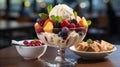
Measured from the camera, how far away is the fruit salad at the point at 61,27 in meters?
1.19

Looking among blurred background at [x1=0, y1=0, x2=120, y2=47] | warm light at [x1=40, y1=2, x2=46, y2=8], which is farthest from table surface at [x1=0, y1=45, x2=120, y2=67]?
warm light at [x1=40, y1=2, x2=46, y2=8]

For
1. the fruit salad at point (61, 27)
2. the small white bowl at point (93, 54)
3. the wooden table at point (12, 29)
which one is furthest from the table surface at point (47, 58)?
the wooden table at point (12, 29)

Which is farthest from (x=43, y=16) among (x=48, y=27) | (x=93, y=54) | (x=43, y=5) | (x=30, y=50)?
(x=43, y=5)

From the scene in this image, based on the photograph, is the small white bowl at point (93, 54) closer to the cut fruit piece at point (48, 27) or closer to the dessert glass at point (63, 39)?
the dessert glass at point (63, 39)

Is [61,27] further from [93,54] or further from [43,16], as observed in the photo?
[93,54]

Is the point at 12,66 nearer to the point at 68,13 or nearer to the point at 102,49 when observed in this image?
the point at 68,13

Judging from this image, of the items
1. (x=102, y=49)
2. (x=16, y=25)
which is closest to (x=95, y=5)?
(x=16, y=25)

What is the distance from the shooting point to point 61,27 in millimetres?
1211

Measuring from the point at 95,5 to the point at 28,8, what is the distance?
139 cm

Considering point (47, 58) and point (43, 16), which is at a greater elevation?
point (43, 16)

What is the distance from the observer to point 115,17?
17.6ft

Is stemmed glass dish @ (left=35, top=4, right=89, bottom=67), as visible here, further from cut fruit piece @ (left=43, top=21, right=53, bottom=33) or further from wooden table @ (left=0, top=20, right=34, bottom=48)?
wooden table @ (left=0, top=20, right=34, bottom=48)

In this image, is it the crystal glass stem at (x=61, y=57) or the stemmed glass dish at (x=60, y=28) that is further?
the crystal glass stem at (x=61, y=57)

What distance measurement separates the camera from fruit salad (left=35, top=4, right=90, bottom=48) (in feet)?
3.92
